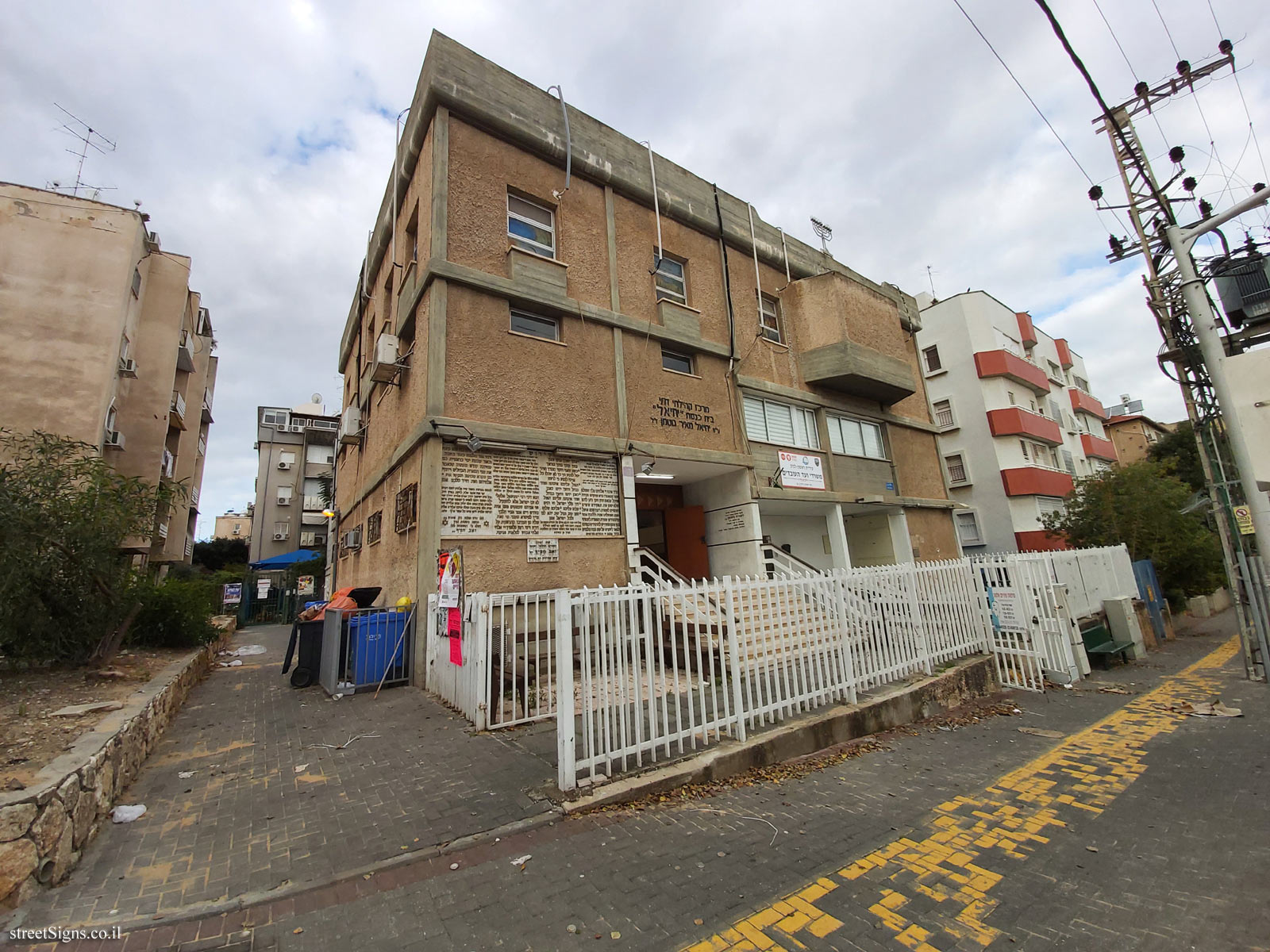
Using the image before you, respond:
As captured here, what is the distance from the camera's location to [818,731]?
5449 millimetres

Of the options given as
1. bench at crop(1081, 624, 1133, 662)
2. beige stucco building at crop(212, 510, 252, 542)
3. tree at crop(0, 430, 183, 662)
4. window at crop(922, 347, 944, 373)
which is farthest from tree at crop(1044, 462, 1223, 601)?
beige stucco building at crop(212, 510, 252, 542)

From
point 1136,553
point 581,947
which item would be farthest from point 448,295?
point 1136,553

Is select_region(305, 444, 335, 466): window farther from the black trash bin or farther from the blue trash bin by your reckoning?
the blue trash bin

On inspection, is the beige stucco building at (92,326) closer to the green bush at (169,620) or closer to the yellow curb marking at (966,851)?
the green bush at (169,620)

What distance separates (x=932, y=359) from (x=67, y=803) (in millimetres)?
30933

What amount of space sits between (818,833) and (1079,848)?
161 cm

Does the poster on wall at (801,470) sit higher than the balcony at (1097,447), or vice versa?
the balcony at (1097,447)

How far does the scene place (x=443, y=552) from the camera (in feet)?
26.1

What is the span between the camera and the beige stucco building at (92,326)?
15219 millimetres

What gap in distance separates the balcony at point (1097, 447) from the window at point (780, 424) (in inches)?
1034

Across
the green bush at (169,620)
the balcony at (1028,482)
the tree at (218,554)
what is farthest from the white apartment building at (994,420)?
the tree at (218,554)

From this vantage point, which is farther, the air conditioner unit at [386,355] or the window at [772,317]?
the window at [772,317]

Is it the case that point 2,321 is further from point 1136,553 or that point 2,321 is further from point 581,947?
point 1136,553

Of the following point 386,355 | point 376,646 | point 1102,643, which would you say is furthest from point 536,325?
point 1102,643
